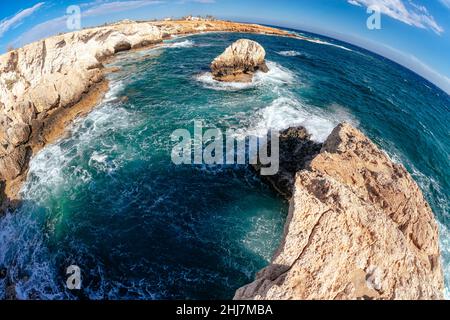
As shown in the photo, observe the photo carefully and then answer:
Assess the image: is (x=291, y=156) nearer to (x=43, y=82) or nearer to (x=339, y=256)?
(x=339, y=256)

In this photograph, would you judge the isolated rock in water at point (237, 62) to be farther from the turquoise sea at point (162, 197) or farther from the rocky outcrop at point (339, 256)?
the rocky outcrop at point (339, 256)

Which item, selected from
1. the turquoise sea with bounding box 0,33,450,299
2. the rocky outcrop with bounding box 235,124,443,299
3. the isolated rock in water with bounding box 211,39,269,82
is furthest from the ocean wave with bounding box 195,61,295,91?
the rocky outcrop with bounding box 235,124,443,299

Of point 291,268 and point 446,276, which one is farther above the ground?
point 291,268

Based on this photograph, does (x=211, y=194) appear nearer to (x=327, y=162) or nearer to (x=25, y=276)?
(x=327, y=162)

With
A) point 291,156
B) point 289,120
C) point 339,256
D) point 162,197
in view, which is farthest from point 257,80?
point 339,256

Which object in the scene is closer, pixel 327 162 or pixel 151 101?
pixel 327 162

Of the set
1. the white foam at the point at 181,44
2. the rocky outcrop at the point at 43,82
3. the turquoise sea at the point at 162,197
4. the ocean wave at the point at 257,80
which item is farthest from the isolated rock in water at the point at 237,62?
the white foam at the point at 181,44

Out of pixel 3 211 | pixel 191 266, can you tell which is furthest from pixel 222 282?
pixel 3 211
